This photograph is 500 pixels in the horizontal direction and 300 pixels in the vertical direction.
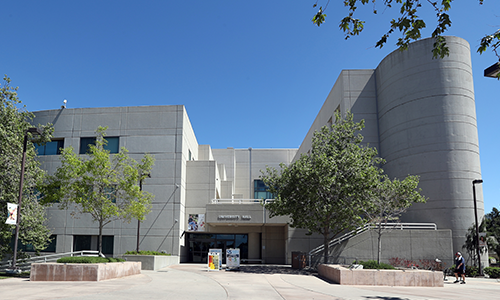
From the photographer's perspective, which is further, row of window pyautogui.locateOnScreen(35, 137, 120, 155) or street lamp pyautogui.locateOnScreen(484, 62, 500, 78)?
row of window pyautogui.locateOnScreen(35, 137, 120, 155)

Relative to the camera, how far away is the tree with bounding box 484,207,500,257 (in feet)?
88.9

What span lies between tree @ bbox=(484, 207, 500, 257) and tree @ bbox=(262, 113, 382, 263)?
10.3 meters

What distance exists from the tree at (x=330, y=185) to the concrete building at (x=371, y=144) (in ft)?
15.2

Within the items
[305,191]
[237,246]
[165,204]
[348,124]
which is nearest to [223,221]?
[165,204]

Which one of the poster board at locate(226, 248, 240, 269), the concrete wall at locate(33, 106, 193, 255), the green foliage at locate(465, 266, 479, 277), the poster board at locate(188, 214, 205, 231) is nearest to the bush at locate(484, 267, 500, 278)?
the green foliage at locate(465, 266, 479, 277)

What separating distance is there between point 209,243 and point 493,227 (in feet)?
78.0

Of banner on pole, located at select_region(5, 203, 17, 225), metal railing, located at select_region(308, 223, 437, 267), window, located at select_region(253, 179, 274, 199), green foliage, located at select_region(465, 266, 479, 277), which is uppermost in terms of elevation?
window, located at select_region(253, 179, 274, 199)

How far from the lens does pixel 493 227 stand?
28.4 metres

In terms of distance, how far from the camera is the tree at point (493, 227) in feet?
88.9

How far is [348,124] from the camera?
25922 mm

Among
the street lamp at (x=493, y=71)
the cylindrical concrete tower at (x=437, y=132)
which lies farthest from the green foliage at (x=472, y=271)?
the street lamp at (x=493, y=71)

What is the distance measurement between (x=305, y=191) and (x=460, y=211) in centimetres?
1327

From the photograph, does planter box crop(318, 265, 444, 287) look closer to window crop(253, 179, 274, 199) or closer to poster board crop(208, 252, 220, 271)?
poster board crop(208, 252, 220, 271)

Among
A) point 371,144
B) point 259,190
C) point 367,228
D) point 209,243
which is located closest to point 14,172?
point 209,243
